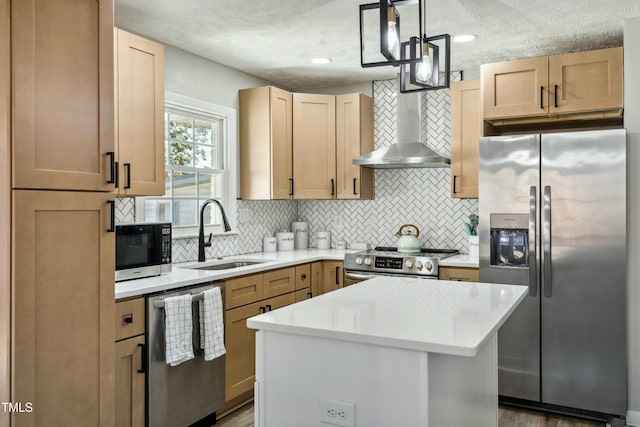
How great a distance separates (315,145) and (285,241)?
36.5 inches

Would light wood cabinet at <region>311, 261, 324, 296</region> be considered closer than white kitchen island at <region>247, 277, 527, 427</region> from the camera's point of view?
No

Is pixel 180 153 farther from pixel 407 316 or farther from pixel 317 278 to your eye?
pixel 407 316

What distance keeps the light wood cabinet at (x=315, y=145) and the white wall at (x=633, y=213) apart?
7.48 ft

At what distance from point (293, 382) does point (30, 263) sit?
3.64 ft

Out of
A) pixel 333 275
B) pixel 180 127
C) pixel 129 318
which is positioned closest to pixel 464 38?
pixel 333 275

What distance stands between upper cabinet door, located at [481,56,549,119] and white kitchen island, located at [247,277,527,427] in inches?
78.7

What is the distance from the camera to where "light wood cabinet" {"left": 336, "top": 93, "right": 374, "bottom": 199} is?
4566 mm

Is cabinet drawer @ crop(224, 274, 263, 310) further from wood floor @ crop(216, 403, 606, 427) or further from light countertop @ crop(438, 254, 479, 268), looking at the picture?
light countertop @ crop(438, 254, 479, 268)

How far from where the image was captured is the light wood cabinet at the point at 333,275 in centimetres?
425

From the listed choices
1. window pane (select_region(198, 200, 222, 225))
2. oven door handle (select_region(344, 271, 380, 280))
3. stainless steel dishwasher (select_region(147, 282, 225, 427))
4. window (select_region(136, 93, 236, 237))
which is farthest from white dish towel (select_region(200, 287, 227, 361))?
oven door handle (select_region(344, 271, 380, 280))

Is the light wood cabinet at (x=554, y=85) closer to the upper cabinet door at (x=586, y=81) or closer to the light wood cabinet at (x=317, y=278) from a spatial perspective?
the upper cabinet door at (x=586, y=81)

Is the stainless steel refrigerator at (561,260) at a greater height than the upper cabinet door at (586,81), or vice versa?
the upper cabinet door at (586,81)

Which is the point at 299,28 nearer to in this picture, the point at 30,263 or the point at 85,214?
the point at 85,214

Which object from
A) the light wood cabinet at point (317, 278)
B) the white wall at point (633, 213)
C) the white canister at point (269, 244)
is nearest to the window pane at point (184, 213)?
the white canister at point (269, 244)
